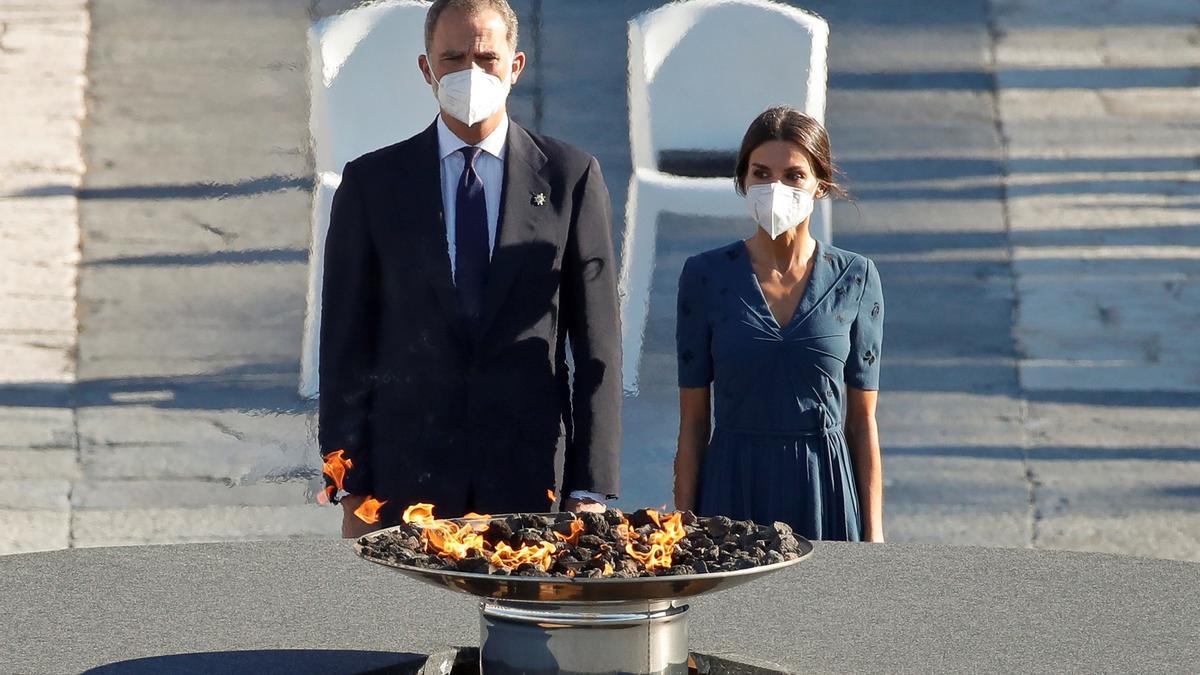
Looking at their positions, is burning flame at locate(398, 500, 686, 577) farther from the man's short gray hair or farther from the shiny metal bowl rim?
the man's short gray hair

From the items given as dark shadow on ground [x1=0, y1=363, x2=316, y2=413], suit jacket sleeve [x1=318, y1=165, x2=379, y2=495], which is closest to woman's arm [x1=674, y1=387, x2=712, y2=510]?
suit jacket sleeve [x1=318, y1=165, x2=379, y2=495]

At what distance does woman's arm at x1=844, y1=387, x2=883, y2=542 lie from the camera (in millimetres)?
2647

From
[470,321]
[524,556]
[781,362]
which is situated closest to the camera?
[524,556]

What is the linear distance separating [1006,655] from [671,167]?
340 centimetres

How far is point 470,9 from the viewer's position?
2346 mm

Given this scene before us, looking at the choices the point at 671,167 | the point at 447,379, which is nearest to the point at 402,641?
the point at 447,379

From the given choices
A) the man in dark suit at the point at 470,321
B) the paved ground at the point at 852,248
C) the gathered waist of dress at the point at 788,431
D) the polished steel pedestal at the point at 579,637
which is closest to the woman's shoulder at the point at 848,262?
the gathered waist of dress at the point at 788,431

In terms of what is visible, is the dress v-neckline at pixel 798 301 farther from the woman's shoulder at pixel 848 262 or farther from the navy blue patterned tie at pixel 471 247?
the navy blue patterned tie at pixel 471 247

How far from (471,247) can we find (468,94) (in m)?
0.22

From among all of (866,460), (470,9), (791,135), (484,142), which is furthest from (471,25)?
(866,460)

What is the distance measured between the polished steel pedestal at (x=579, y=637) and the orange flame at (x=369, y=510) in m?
0.76

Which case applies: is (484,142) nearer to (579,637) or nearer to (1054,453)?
(579,637)

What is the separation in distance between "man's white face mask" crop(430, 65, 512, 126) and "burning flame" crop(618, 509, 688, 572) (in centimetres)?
81

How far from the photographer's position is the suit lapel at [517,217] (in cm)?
234
